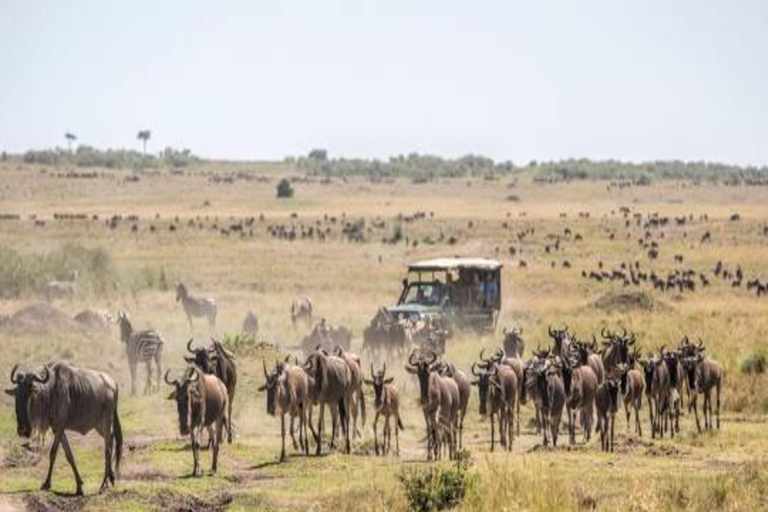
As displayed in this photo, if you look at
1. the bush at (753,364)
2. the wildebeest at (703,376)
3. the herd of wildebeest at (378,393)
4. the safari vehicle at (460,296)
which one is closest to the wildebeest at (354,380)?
the herd of wildebeest at (378,393)

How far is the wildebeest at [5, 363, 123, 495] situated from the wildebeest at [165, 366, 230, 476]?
130 cm

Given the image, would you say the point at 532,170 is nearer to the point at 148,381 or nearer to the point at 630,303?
the point at 630,303

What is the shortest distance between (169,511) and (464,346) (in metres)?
23.1

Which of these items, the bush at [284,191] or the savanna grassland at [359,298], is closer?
the savanna grassland at [359,298]

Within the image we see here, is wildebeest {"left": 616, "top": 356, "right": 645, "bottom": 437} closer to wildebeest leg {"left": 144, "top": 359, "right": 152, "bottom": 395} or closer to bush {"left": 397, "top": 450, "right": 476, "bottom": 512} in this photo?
bush {"left": 397, "top": 450, "right": 476, "bottom": 512}

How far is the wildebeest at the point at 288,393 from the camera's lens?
25.0 m

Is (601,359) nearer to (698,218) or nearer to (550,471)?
(550,471)

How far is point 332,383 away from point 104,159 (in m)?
141

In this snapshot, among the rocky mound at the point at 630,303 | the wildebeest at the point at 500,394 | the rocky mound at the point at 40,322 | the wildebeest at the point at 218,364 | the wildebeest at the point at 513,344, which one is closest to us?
the wildebeest at the point at 218,364

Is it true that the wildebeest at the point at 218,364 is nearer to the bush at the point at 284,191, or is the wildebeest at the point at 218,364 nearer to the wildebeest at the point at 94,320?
the wildebeest at the point at 94,320

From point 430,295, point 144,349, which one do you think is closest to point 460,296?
point 430,295

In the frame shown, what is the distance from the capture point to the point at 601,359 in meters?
32.1

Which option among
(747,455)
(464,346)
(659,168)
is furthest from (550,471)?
(659,168)

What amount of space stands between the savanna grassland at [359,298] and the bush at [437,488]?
Answer: 0.67ft
